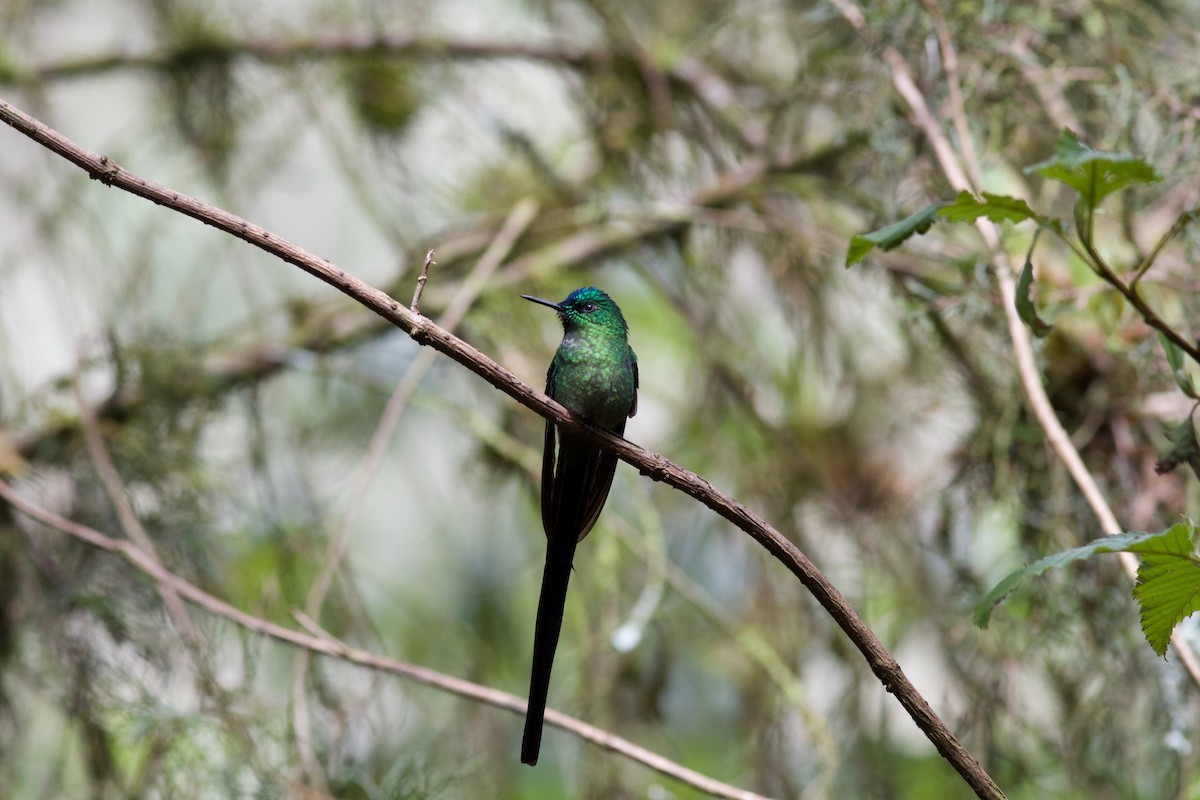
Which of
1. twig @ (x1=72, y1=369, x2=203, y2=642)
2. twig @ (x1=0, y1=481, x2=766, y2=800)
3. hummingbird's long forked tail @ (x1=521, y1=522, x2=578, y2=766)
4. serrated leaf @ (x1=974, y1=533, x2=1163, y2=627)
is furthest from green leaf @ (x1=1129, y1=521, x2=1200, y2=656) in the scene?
twig @ (x1=72, y1=369, x2=203, y2=642)

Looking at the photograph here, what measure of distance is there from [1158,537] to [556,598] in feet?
3.34

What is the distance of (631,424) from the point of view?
4371 millimetres

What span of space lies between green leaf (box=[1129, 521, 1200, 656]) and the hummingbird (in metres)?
0.94

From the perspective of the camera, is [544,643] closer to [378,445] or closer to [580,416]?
[580,416]

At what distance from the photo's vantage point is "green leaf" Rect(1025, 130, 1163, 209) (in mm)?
1229

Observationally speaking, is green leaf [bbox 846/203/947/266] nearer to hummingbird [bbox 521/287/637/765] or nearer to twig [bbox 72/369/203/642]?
hummingbird [bbox 521/287/637/765]

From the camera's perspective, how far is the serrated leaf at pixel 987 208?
1360 millimetres

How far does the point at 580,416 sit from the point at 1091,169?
1085mm

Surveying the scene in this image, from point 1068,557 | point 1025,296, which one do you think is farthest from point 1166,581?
point 1025,296

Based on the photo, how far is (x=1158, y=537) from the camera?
1.25 meters

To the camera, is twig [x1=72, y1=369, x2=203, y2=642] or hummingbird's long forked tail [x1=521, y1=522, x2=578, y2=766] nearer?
hummingbird's long forked tail [x1=521, y1=522, x2=578, y2=766]

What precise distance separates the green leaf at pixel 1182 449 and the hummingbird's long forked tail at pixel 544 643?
962mm

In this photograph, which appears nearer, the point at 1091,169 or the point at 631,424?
the point at 1091,169

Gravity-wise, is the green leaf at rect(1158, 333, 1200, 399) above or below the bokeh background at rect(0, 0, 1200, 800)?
below
